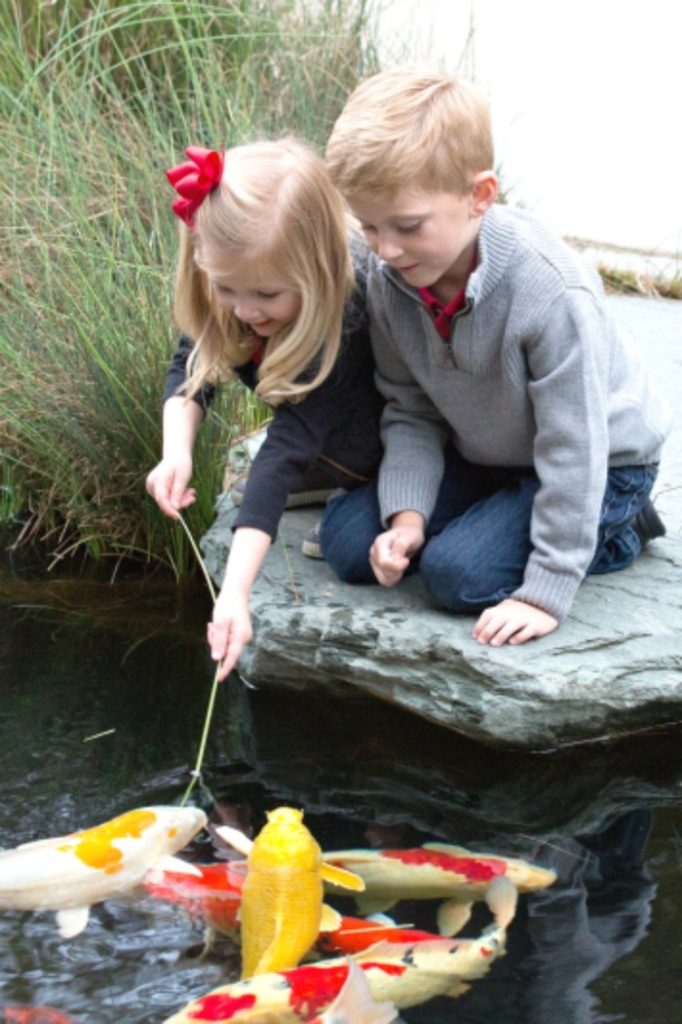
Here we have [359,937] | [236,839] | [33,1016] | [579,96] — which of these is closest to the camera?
[33,1016]

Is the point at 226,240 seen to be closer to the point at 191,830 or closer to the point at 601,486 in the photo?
the point at 601,486


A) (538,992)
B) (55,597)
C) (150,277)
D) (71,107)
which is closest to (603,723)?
(538,992)

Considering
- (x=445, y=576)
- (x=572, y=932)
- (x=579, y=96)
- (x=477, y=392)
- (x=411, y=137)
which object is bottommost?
(x=572, y=932)

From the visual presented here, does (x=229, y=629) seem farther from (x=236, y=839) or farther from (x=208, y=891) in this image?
(x=208, y=891)

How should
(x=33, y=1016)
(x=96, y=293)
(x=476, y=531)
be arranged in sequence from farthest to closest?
(x=96, y=293)
(x=476, y=531)
(x=33, y=1016)

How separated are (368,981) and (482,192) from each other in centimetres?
142

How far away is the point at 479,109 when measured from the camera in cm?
263

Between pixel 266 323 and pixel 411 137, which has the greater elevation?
pixel 411 137

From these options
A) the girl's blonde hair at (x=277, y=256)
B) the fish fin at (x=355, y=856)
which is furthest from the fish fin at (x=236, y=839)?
the girl's blonde hair at (x=277, y=256)

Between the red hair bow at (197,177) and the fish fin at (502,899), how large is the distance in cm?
136

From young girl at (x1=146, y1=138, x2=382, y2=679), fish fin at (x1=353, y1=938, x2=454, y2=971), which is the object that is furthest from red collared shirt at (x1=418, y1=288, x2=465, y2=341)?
fish fin at (x1=353, y1=938, x2=454, y2=971)

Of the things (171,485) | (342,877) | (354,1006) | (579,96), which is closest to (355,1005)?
(354,1006)

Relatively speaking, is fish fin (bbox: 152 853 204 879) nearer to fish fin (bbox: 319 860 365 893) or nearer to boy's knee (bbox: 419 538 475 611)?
fish fin (bbox: 319 860 365 893)

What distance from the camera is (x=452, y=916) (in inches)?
92.4
